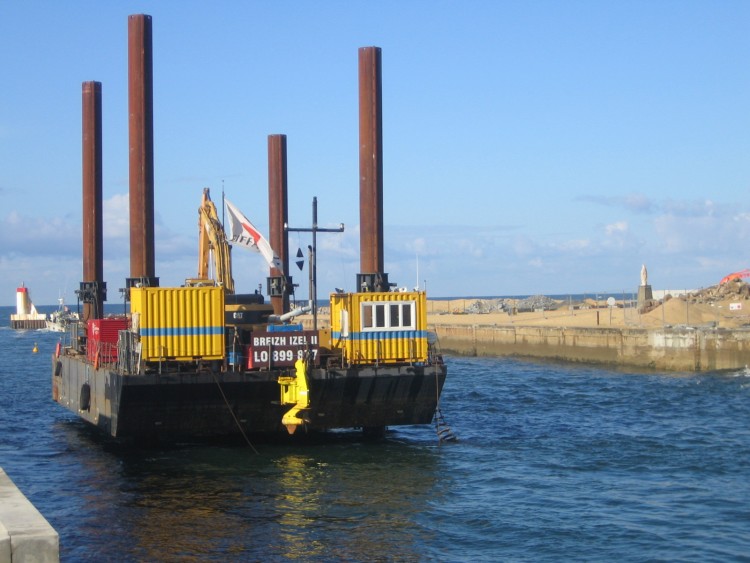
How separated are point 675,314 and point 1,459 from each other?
48.1 metres

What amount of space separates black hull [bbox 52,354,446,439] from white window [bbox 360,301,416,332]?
5.69 feet

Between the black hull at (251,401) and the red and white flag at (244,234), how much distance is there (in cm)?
1027

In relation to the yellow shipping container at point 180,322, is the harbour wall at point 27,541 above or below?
below

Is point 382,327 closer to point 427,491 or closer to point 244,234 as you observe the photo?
point 427,491

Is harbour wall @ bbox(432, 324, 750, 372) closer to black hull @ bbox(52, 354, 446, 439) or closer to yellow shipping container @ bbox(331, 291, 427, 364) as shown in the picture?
yellow shipping container @ bbox(331, 291, 427, 364)

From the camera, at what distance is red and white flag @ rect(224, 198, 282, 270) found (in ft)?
128

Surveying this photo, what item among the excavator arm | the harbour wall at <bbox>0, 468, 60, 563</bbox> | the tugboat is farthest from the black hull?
the harbour wall at <bbox>0, 468, 60, 563</bbox>

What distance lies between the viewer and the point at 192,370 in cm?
2830

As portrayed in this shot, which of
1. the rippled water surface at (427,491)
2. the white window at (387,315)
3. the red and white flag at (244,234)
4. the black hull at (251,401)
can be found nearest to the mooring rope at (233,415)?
the black hull at (251,401)

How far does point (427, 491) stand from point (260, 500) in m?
4.01

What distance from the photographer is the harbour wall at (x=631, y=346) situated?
51.2 m

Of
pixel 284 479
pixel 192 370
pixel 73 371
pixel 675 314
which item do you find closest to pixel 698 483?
pixel 284 479

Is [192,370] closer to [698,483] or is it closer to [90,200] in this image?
[698,483]

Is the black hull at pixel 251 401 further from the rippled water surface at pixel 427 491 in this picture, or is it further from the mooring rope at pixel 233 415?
the rippled water surface at pixel 427 491
